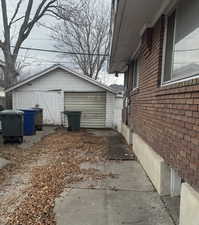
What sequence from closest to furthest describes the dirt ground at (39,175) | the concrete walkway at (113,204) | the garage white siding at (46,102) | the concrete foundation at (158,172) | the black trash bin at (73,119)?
1. the concrete walkway at (113,204)
2. the dirt ground at (39,175)
3. the concrete foundation at (158,172)
4. the black trash bin at (73,119)
5. the garage white siding at (46,102)

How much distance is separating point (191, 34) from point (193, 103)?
1021 mm

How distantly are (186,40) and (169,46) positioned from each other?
80 centimetres

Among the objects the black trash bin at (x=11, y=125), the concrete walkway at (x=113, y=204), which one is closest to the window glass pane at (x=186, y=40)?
the concrete walkway at (x=113, y=204)

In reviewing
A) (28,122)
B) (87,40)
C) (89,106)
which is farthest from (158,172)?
(87,40)

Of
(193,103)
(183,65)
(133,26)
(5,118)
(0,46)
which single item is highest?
(0,46)

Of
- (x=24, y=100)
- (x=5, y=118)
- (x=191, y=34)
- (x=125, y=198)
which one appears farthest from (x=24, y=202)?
(x=24, y=100)

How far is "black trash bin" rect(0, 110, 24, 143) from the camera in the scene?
773 centimetres

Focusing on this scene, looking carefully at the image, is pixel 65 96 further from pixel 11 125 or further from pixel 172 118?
pixel 172 118

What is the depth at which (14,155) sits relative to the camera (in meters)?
6.24

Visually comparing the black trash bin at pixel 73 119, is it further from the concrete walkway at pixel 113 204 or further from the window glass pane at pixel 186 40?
the window glass pane at pixel 186 40

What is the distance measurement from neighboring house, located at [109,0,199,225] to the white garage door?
796 centimetres

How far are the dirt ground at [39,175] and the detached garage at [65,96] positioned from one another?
5.52 metres

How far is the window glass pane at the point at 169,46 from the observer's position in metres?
3.71

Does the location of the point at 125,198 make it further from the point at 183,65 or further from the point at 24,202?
the point at 183,65
